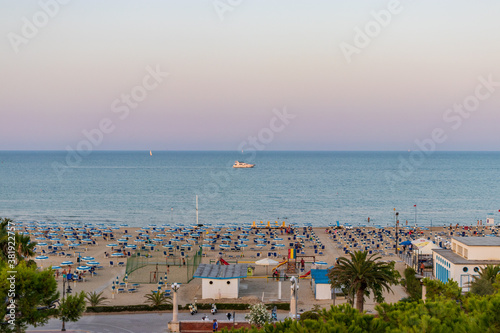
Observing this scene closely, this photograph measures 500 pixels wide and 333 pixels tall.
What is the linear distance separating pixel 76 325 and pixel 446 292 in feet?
62.9

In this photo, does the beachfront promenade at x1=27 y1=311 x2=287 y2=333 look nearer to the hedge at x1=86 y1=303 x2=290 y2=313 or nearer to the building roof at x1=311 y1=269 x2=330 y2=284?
the hedge at x1=86 y1=303 x2=290 y2=313

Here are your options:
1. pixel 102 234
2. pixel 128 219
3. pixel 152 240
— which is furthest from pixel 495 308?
pixel 128 219

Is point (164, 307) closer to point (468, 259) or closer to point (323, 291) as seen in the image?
point (323, 291)

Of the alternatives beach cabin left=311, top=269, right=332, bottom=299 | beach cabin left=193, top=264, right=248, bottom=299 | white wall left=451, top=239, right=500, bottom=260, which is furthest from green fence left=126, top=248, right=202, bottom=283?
white wall left=451, top=239, right=500, bottom=260

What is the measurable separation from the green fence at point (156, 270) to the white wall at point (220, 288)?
199 inches

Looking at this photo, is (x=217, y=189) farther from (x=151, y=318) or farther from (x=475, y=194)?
(x=151, y=318)

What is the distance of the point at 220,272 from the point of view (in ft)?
→ 120

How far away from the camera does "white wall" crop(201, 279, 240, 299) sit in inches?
1384

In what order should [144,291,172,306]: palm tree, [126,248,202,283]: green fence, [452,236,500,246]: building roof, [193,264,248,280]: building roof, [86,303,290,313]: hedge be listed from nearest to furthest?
[86,303,290,313]: hedge < [144,291,172,306]: palm tree < [193,264,248,280]: building roof < [452,236,500,246]: building roof < [126,248,202,283]: green fence

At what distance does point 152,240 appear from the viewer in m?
60.8

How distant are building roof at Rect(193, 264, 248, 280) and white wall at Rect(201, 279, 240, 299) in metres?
0.32

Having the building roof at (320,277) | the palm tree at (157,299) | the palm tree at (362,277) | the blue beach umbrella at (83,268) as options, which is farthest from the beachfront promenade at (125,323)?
the blue beach umbrella at (83,268)

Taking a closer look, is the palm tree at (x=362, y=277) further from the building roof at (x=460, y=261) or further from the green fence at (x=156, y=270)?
the green fence at (x=156, y=270)

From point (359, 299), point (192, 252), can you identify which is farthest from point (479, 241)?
point (192, 252)
